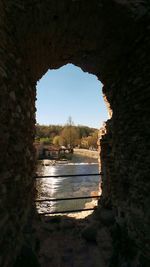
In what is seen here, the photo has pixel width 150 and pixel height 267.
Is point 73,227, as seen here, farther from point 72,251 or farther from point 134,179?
point 134,179

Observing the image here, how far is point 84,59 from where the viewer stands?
4035mm

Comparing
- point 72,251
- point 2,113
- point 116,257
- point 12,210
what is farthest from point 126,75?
point 72,251

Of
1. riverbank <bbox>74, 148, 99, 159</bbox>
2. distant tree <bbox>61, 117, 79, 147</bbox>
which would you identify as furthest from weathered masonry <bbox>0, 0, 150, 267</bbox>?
distant tree <bbox>61, 117, 79, 147</bbox>

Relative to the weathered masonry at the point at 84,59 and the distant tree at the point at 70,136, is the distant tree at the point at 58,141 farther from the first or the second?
the weathered masonry at the point at 84,59

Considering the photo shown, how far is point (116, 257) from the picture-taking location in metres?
3.53

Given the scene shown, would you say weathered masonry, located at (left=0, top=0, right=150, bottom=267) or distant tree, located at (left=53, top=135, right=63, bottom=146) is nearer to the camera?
weathered masonry, located at (left=0, top=0, right=150, bottom=267)

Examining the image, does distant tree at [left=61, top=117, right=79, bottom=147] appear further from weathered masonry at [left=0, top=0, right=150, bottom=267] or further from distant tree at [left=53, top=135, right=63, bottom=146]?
weathered masonry at [left=0, top=0, right=150, bottom=267]

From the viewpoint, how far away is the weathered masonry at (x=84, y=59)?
8.63ft

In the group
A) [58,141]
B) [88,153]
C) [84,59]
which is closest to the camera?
[84,59]

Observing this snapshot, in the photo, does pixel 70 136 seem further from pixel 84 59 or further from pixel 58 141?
pixel 84 59

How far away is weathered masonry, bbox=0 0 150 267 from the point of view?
2629mm

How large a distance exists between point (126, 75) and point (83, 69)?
125 cm

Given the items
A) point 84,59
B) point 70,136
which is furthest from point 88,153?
point 84,59

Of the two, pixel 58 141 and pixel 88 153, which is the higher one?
pixel 58 141
